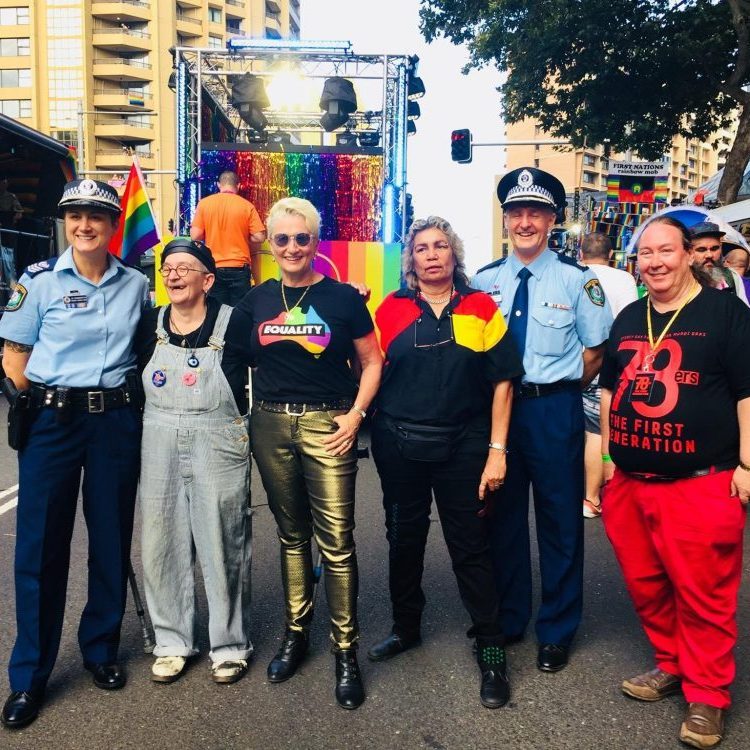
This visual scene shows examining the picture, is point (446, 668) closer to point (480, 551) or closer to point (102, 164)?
point (480, 551)

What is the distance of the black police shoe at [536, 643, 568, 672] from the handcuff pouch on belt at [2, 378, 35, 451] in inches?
91.1

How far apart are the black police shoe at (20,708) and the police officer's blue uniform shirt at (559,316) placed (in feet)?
7.61

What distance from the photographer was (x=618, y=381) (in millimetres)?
3045

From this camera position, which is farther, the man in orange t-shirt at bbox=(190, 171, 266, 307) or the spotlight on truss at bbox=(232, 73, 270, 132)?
the spotlight on truss at bbox=(232, 73, 270, 132)

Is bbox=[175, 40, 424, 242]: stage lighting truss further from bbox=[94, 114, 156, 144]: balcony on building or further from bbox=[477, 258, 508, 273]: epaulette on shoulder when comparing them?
bbox=[94, 114, 156, 144]: balcony on building

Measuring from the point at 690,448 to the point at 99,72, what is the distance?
210 ft

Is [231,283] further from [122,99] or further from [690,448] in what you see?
[122,99]

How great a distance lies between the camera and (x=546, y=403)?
3297 mm

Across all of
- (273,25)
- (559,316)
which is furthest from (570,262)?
(273,25)

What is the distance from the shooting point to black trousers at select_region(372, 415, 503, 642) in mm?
3162

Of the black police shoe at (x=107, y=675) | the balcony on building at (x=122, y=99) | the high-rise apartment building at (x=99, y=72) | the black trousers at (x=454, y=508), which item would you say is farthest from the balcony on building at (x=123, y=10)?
the black police shoe at (x=107, y=675)

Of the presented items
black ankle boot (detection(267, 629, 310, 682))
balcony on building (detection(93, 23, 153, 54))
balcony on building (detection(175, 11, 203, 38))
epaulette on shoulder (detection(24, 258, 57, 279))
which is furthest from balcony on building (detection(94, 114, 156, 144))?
black ankle boot (detection(267, 629, 310, 682))

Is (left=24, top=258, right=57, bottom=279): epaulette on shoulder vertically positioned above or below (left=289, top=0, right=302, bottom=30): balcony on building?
below

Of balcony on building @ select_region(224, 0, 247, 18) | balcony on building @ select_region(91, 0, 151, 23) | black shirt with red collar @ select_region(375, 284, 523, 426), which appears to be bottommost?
black shirt with red collar @ select_region(375, 284, 523, 426)
